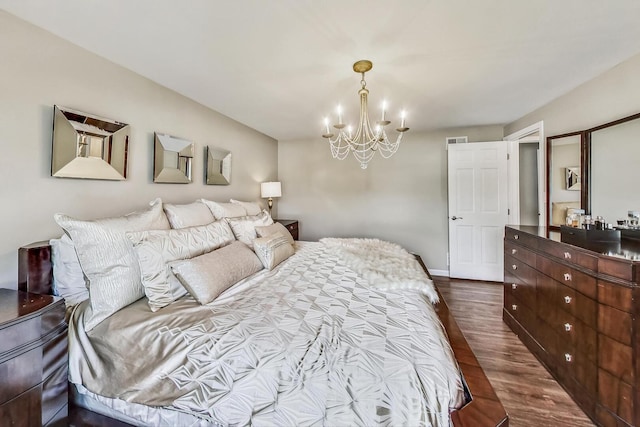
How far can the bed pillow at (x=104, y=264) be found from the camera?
1.40m

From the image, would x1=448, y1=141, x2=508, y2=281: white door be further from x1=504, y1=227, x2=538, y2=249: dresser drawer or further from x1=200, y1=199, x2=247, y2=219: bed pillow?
x1=200, y1=199, x2=247, y2=219: bed pillow

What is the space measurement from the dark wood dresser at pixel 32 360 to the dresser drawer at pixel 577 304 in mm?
3077

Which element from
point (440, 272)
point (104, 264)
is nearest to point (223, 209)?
point (104, 264)

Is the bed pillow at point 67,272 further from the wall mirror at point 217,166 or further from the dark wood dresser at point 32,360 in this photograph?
the wall mirror at point 217,166

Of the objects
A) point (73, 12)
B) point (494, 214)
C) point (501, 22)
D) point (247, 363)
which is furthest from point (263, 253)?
point (494, 214)

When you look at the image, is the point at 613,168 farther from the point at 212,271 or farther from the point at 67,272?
the point at 67,272

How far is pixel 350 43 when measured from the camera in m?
1.79

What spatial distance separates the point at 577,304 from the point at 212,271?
2443mm

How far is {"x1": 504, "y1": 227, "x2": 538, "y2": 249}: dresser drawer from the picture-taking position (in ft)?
7.25

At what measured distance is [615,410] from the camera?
1.44 metres

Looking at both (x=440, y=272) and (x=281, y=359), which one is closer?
(x=281, y=359)

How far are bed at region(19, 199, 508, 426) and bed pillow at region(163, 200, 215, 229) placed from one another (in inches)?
27.0

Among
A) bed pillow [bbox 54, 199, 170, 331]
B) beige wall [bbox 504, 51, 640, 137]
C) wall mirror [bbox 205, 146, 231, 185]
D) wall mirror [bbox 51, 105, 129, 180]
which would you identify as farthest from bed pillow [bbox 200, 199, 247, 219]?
beige wall [bbox 504, 51, 640, 137]

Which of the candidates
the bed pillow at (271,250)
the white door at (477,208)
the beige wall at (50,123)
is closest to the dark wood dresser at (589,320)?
the white door at (477,208)
